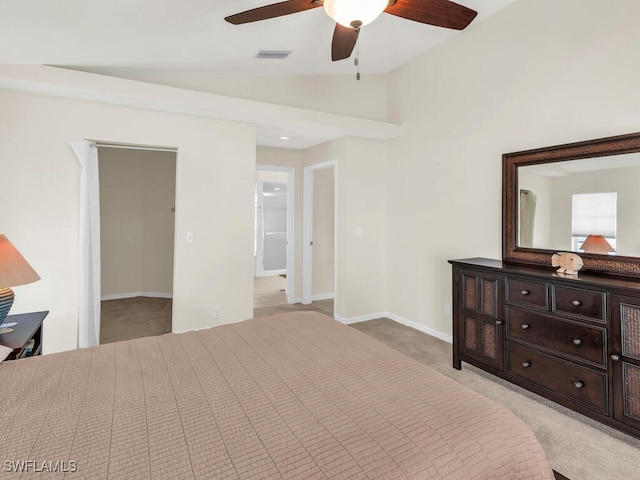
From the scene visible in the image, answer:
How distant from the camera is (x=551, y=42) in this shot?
8.51 ft

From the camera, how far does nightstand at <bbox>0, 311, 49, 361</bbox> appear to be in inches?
67.7

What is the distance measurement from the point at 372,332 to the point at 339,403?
277 centimetres

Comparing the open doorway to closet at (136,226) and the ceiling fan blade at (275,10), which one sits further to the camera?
the open doorway to closet at (136,226)

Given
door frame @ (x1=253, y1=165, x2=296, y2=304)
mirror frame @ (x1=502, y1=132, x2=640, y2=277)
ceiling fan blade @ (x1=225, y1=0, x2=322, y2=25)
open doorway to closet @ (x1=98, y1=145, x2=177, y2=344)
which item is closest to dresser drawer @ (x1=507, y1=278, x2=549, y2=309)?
mirror frame @ (x1=502, y1=132, x2=640, y2=277)

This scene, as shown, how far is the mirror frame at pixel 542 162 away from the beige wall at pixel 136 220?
472 cm

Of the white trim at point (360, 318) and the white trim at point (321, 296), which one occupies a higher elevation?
the white trim at point (321, 296)

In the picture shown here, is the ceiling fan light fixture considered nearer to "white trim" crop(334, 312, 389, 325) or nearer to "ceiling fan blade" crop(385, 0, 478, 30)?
"ceiling fan blade" crop(385, 0, 478, 30)

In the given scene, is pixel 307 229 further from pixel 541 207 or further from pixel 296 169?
pixel 541 207

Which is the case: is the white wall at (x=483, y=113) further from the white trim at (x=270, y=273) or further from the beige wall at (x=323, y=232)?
the white trim at (x=270, y=273)

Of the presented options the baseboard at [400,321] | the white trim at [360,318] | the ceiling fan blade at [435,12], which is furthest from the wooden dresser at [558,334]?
the ceiling fan blade at [435,12]

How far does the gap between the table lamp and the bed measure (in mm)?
590

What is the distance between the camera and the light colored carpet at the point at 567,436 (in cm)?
171

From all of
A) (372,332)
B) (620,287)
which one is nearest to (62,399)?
(620,287)

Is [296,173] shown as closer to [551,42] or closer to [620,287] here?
[551,42]
